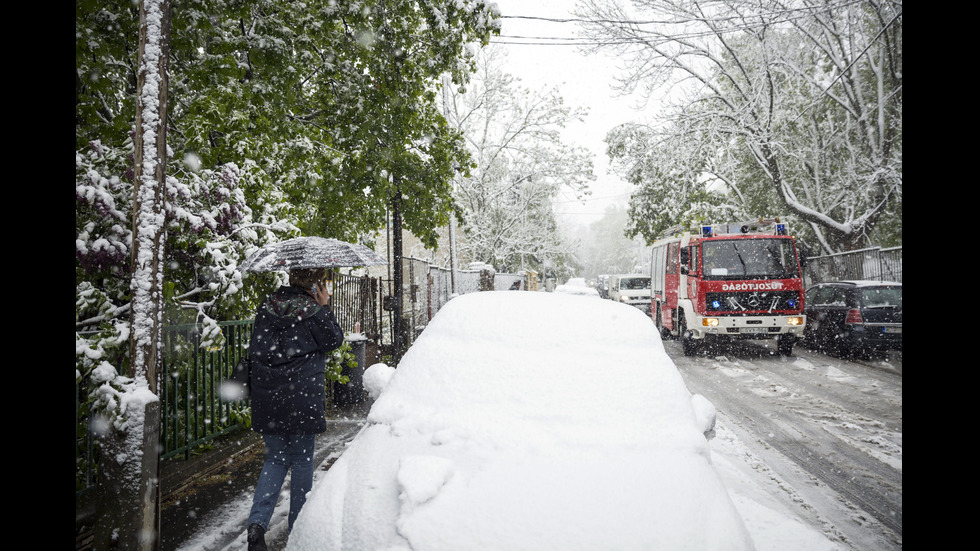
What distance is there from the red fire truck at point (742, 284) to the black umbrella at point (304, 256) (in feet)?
32.0

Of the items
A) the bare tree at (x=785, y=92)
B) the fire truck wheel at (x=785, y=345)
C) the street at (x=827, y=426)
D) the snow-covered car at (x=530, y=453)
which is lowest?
the street at (x=827, y=426)

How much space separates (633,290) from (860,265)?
10837 mm

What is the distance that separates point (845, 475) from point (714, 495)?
3.52 m

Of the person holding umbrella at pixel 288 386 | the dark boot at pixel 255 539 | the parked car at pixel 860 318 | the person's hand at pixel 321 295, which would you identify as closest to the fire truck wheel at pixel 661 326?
the parked car at pixel 860 318

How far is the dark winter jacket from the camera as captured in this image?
3371 mm

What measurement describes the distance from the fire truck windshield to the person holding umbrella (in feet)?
34.1

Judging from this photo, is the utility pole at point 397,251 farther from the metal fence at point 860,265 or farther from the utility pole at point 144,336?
the metal fence at point 860,265

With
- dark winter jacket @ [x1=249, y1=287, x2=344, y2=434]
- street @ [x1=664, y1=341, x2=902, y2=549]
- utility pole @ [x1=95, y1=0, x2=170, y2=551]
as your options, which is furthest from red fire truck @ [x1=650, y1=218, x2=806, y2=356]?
utility pole @ [x1=95, y1=0, x2=170, y2=551]

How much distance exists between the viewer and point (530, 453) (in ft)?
8.30

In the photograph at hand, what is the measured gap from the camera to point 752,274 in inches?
469

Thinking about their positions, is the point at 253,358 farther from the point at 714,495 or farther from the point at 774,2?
the point at 774,2

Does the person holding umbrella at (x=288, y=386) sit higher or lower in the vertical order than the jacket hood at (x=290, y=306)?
lower

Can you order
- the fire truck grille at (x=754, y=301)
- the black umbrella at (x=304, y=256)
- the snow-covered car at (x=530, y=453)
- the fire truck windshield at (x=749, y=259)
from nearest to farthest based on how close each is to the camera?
the snow-covered car at (x=530, y=453) < the black umbrella at (x=304, y=256) < the fire truck grille at (x=754, y=301) < the fire truck windshield at (x=749, y=259)

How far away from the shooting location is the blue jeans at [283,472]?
3297mm
